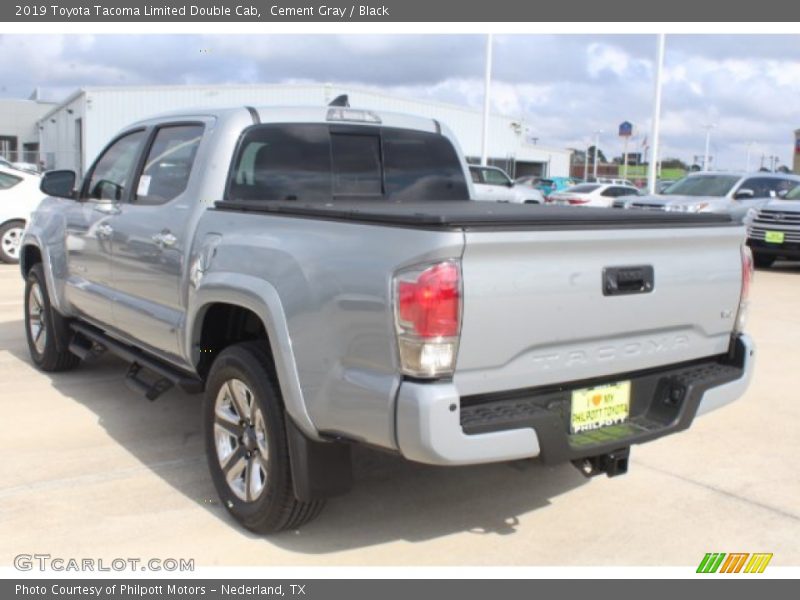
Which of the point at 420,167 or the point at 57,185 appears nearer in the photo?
the point at 420,167

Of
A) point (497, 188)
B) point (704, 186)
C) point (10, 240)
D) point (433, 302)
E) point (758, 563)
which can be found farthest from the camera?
point (497, 188)

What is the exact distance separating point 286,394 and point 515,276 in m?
1.07

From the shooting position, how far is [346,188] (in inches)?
192

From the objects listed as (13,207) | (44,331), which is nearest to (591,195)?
(13,207)

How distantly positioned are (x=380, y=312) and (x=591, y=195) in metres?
25.2

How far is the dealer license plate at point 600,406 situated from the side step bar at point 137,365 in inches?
80.8

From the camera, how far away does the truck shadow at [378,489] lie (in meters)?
3.88

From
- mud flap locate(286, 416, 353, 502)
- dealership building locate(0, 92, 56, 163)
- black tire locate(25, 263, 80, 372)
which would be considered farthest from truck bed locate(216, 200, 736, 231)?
dealership building locate(0, 92, 56, 163)

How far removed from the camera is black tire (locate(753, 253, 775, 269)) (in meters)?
15.8

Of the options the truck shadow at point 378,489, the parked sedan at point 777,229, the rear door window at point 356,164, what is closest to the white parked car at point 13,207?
the truck shadow at point 378,489

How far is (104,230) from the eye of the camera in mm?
5305

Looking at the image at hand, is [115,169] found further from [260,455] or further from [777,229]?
→ [777,229]

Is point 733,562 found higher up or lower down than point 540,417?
lower down
